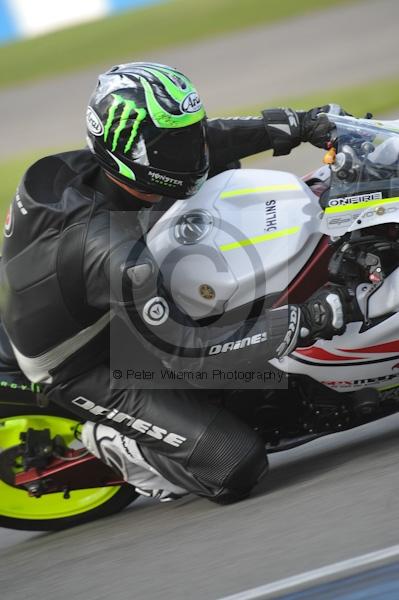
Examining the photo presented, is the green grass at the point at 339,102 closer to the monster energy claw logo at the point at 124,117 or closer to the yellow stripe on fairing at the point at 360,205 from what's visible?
the yellow stripe on fairing at the point at 360,205

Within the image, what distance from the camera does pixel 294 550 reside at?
3.38 m

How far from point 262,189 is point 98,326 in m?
0.86

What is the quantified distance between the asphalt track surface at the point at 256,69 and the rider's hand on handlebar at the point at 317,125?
995cm

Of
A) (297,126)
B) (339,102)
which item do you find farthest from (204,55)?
(297,126)

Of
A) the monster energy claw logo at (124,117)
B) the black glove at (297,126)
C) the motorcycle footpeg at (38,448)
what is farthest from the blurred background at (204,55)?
the monster energy claw logo at (124,117)

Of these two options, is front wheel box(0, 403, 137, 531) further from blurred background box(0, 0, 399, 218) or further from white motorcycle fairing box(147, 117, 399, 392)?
blurred background box(0, 0, 399, 218)

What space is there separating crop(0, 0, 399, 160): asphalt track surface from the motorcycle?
10323 millimetres

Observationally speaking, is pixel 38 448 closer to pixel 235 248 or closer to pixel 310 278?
pixel 235 248

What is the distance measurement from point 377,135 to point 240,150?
0.83 meters

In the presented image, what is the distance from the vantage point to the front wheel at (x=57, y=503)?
14.7ft

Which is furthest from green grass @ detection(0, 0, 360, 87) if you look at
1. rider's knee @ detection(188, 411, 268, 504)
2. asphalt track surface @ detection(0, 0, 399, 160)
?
rider's knee @ detection(188, 411, 268, 504)

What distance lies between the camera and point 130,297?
366 cm

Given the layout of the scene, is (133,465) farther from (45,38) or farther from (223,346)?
(45,38)

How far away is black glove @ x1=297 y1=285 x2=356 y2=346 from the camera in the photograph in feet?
12.0
